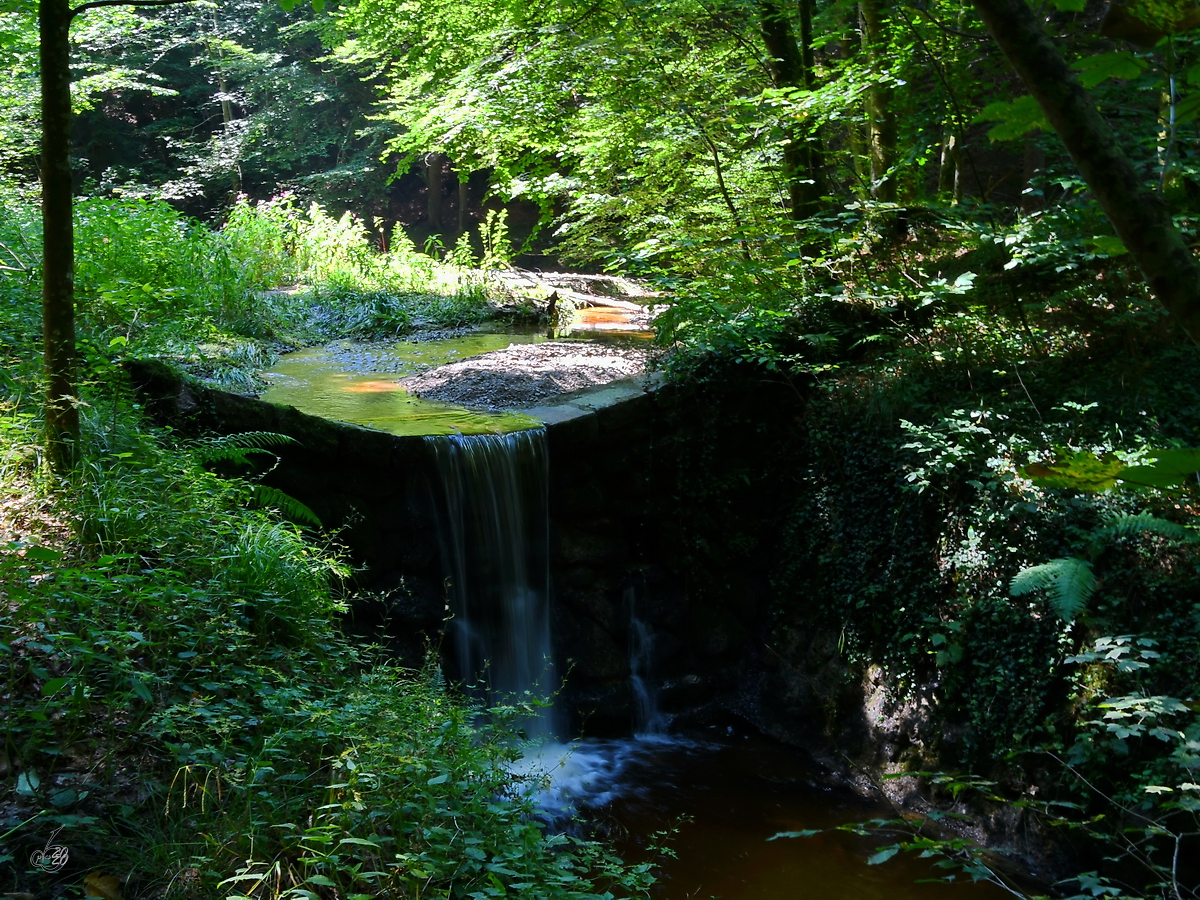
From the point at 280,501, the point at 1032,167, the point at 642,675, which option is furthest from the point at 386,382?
the point at 1032,167

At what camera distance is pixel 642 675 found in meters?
6.67

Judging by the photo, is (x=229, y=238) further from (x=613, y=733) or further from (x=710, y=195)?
(x=613, y=733)

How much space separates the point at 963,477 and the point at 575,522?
110 inches

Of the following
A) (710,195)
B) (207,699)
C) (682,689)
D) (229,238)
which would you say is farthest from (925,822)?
(229,238)

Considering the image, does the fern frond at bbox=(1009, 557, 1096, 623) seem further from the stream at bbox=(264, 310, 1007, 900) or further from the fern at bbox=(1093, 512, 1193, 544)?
the stream at bbox=(264, 310, 1007, 900)

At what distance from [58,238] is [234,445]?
5.42 ft

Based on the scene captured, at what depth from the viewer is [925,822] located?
532cm

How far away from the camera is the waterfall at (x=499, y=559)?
5832mm

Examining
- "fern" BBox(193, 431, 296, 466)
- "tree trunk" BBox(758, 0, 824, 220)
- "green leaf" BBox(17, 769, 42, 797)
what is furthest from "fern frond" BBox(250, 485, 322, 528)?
"tree trunk" BBox(758, 0, 824, 220)

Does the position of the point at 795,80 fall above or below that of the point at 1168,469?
above

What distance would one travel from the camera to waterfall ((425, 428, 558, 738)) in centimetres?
583

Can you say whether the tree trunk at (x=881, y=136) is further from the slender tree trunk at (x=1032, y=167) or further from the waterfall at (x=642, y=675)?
the waterfall at (x=642, y=675)

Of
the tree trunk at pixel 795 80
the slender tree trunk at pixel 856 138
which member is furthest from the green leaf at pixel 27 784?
the slender tree trunk at pixel 856 138

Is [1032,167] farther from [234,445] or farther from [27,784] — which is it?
[27,784]
